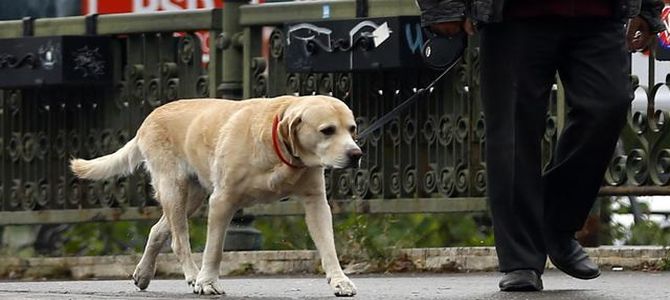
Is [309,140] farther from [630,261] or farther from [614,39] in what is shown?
[630,261]

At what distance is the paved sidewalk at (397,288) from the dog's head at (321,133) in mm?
517

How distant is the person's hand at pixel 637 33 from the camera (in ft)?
25.0

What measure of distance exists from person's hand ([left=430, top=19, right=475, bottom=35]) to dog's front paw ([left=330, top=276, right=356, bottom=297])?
947 mm

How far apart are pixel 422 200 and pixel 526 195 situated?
3543 mm

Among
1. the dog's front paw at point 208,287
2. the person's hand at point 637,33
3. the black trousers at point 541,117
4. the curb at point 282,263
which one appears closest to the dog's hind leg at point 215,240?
the dog's front paw at point 208,287

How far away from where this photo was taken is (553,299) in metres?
7.00

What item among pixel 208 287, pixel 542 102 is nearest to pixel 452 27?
pixel 542 102

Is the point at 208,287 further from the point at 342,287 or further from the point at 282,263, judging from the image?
the point at 282,263

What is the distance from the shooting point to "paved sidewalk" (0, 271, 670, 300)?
752 cm

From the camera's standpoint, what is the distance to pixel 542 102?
738cm

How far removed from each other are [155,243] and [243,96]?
10.2 feet

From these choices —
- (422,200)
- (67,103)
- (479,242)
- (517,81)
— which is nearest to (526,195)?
(517,81)

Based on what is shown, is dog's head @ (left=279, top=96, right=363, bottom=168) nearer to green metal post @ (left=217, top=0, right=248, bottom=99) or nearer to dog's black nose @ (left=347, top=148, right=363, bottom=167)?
dog's black nose @ (left=347, top=148, right=363, bottom=167)

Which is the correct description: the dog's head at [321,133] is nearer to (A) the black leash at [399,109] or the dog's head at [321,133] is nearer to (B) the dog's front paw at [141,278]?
(B) the dog's front paw at [141,278]
